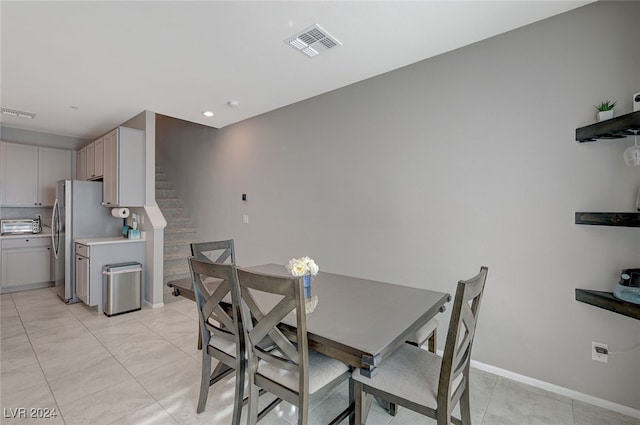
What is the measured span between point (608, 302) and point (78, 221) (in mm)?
5712

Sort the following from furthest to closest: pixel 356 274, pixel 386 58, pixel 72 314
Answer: pixel 72 314 → pixel 356 274 → pixel 386 58

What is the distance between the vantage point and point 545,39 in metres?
2.15

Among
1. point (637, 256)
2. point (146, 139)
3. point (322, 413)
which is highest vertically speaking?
point (146, 139)

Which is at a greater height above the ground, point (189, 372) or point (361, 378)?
point (361, 378)

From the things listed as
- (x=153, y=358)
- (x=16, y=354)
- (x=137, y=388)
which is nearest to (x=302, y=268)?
(x=137, y=388)

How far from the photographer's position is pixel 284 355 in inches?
61.0

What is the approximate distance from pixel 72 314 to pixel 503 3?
5.34 metres

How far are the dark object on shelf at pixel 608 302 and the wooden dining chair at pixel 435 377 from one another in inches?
36.9

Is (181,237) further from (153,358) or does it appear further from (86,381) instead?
(86,381)

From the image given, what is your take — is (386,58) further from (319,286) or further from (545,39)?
(319,286)

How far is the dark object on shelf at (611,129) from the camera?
1.65 m

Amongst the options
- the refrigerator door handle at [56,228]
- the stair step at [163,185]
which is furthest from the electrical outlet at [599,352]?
the stair step at [163,185]

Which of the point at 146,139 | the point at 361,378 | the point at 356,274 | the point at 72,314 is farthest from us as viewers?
the point at 146,139

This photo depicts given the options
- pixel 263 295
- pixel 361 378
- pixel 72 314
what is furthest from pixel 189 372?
pixel 72 314
